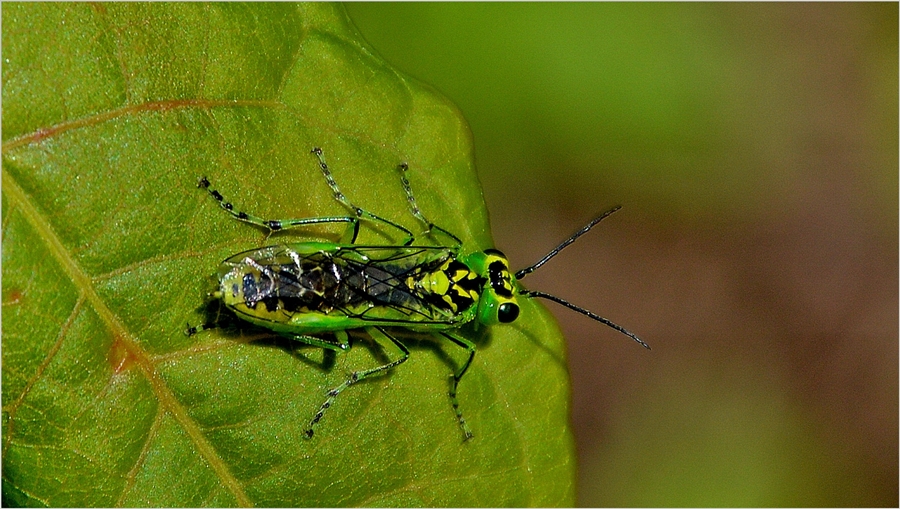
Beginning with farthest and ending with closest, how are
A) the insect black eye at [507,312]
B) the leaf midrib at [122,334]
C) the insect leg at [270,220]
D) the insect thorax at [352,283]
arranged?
the insect black eye at [507,312] < the insect thorax at [352,283] < the insect leg at [270,220] < the leaf midrib at [122,334]

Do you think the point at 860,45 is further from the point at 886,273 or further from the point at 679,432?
the point at 679,432

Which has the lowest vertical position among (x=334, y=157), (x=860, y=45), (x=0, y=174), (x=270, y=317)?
(x=860, y=45)


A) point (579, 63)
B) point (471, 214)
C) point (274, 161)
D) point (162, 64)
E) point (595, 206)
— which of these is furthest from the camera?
point (595, 206)

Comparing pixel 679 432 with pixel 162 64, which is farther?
pixel 679 432

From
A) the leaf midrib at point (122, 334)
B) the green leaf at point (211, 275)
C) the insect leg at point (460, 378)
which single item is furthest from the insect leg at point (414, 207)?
the leaf midrib at point (122, 334)

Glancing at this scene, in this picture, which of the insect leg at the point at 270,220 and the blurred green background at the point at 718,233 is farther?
the blurred green background at the point at 718,233

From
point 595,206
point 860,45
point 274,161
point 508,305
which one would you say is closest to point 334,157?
point 274,161

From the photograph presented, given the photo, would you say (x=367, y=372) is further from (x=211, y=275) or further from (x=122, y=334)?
(x=122, y=334)

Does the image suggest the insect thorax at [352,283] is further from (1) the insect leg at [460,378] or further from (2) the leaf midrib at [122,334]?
(2) the leaf midrib at [122,334]
